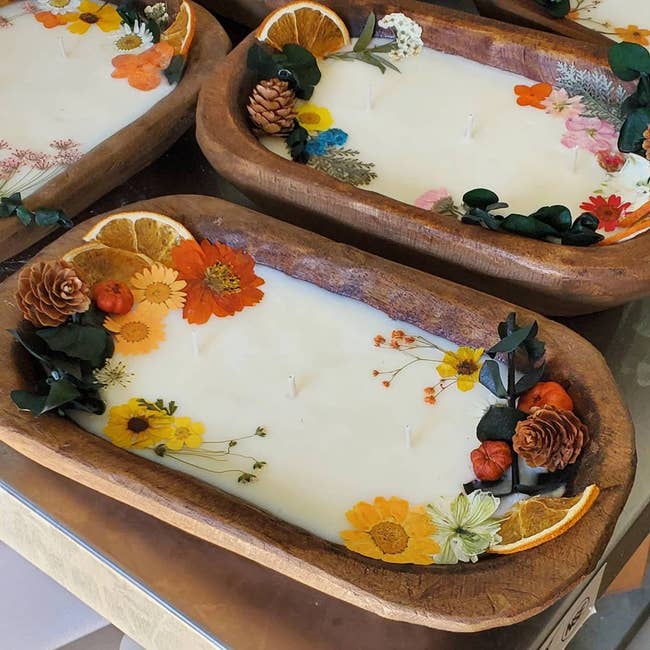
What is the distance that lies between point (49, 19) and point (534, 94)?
0.65 m

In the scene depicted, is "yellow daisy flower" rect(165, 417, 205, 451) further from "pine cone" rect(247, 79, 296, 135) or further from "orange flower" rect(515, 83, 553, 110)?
"orange flower" rect(515, 83, 553, 110)

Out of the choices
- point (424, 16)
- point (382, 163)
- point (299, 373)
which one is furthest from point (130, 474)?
point (424, 16)

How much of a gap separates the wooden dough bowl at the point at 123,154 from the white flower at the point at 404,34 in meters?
0.20

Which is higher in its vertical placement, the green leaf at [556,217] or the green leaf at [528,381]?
the green leaf at [556,217]

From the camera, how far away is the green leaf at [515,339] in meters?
0.75

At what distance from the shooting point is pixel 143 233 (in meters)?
0.91

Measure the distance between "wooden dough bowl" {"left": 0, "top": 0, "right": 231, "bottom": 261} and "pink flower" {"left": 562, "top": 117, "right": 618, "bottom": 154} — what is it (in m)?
0.42

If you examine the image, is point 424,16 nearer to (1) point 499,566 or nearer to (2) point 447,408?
(2) point 447,408

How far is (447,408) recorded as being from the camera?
0.80 meters

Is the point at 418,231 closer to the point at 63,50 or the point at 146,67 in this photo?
the point at 146,67

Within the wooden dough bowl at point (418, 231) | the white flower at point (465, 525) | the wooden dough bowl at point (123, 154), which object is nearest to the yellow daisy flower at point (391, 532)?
the white flower at point (465, 525)

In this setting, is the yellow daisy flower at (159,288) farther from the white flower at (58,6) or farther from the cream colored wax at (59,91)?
the white flower at (58,6)

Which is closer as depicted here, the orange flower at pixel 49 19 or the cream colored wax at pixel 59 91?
the cream colored wax at pixel 59 91

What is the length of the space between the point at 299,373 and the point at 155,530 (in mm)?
186
